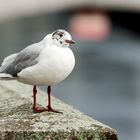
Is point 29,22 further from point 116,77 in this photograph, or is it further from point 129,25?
point 116,77

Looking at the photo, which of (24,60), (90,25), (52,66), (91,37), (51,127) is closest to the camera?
(51,127)

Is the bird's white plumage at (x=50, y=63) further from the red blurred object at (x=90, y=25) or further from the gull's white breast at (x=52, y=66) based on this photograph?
the red blurred object at (x=90, y=25)

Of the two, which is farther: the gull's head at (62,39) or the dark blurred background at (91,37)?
the dark blurred background at (91,37)

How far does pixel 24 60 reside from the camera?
4.43 metres

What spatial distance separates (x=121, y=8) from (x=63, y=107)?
26.9 meters

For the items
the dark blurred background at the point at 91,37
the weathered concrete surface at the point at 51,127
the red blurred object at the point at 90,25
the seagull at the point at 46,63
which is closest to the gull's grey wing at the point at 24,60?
the seagull at the point at 46,63

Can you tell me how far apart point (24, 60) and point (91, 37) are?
27006mm

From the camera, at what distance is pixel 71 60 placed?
4188 millimetres

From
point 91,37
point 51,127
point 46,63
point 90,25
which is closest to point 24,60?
point 46,63

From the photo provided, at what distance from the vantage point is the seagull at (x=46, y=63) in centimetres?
418

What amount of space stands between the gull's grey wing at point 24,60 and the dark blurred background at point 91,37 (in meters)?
18.7

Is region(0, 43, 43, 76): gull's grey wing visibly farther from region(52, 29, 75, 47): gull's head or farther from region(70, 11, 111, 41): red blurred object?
region(70, 11, 111, 41): red blurred object

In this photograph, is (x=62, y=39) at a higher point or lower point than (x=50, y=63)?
higher

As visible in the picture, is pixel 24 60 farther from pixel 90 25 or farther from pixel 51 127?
pixel 90 25
